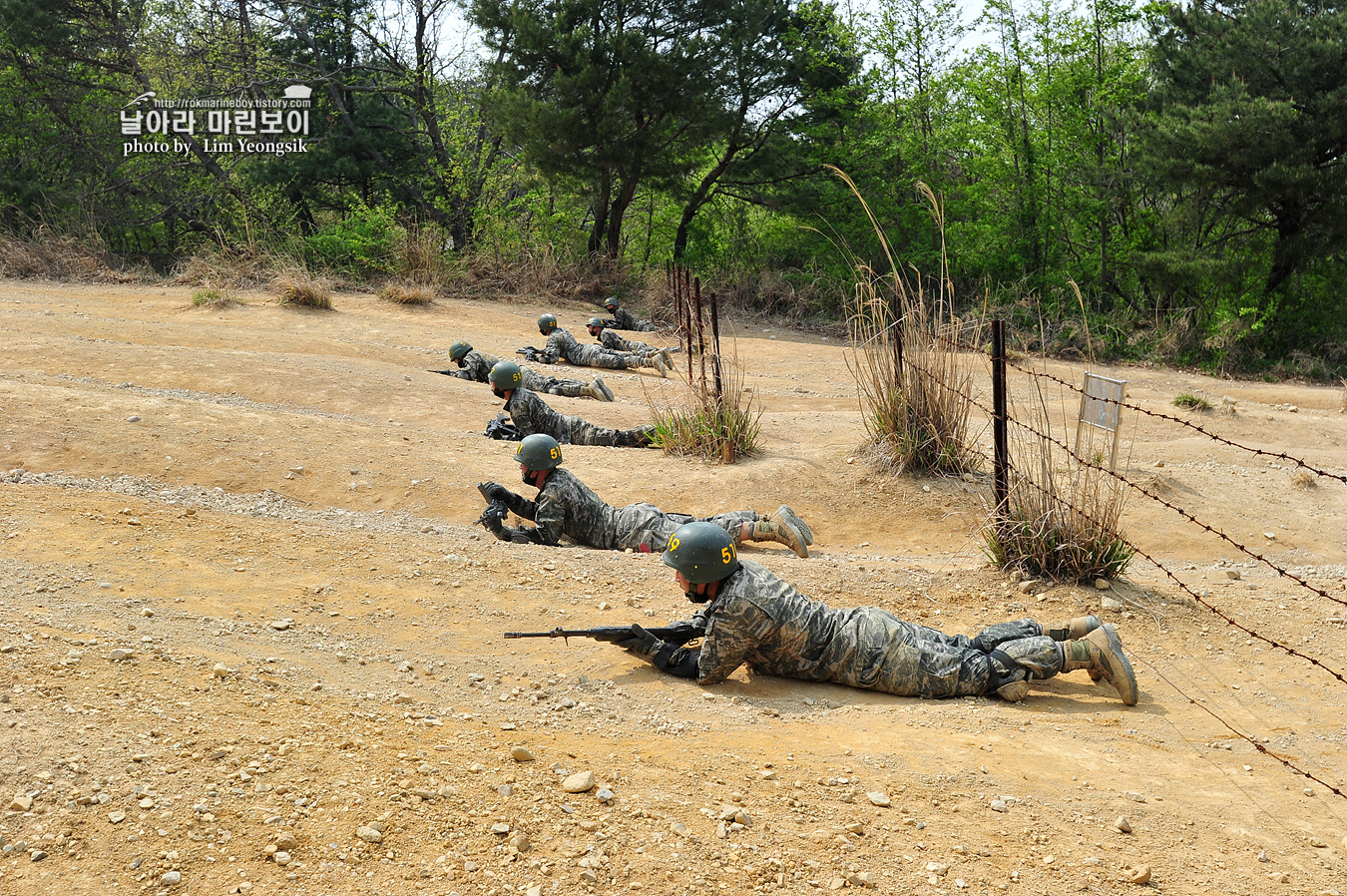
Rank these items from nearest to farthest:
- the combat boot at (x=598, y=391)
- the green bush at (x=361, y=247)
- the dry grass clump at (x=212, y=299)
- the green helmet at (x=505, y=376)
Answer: the green helmet at (x=505, y=376)
the combat boot at (x=598, y=391)
the dry grass clump at (x=212, y=299)
the green bush at (x=361, y=247)

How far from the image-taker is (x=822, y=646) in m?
4.21

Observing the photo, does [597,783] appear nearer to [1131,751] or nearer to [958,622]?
[1131,751]

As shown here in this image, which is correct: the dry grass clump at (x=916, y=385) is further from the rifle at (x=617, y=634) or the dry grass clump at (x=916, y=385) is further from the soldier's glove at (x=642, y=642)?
the soldier's glove at (x=642, y=642)

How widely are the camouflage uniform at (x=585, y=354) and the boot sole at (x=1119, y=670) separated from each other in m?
9.09

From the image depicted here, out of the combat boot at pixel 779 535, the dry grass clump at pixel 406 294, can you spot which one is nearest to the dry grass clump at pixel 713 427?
the combat boot at pixel 779 535

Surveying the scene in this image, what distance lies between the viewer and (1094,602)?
516cm

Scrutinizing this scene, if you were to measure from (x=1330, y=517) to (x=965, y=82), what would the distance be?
41.4 feet

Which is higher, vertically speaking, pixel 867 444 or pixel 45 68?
pixel 45 68

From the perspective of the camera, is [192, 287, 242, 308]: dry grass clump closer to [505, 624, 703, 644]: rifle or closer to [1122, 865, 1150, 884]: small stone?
[505, 624, 703, 644]: rifle

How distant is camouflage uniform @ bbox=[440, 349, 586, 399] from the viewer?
10.6 metres

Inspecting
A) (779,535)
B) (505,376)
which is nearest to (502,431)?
(505,376)

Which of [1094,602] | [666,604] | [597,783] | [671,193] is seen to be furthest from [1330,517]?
[671,193]

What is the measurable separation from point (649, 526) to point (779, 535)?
0.79 metres

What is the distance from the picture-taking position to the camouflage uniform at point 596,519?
20.2ft
